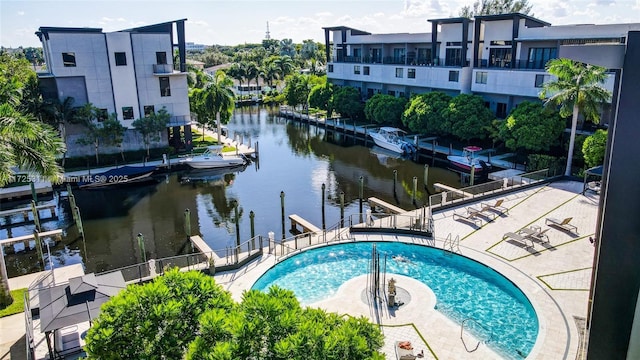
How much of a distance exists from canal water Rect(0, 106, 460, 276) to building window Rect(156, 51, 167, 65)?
12.4 meters

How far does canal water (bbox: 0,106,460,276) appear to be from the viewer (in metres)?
29.5

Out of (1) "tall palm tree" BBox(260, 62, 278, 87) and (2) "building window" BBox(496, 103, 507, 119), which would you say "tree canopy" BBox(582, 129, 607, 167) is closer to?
(2) "building window" BBox(496, 103, 507, 119)

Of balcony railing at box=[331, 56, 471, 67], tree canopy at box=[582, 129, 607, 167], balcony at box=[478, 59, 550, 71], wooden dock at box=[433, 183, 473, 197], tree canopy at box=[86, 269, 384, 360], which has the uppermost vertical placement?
balcony railing at box=[331, 56, 471, 67]

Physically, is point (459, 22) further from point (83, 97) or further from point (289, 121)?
point (83, 97)

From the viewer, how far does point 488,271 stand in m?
22.7

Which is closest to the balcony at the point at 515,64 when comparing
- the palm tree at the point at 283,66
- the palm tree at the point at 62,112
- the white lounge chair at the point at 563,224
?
the white lounge chair at the point at 563,224

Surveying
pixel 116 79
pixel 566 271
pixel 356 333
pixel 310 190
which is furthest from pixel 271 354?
pixel 116 79

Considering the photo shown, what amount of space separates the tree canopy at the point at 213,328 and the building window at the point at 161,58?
42.6 metres

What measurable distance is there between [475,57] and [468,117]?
10040 mm

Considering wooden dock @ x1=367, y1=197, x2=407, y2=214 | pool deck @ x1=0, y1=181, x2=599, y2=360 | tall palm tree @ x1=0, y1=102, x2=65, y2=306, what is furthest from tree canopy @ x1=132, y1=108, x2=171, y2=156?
tall palm tree @ x1=0, y1=102, x2=65, y2=306

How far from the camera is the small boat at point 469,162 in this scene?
4312 centimetres

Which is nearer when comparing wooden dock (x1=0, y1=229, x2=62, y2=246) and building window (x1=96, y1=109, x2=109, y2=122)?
wooden dock (x1=0, y1=229, x2=62, y2=246)

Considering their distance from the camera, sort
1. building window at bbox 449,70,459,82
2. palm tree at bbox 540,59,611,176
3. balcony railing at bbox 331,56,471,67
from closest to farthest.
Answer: palm tree at bbox 540,59,611,176
building window at bbox 449,70,459,82
balcony railing at bbox 331,56,471,67

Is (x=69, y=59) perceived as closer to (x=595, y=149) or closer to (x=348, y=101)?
(x=348, y=101)
